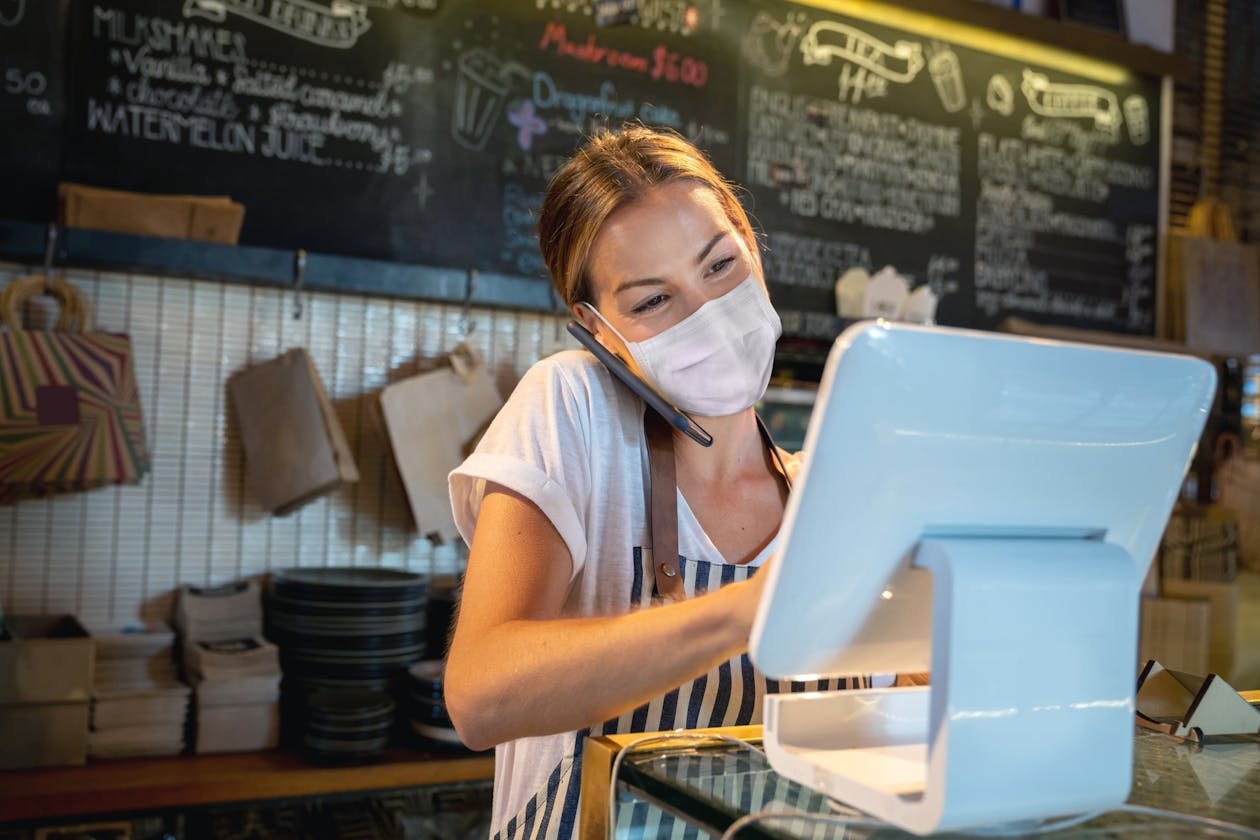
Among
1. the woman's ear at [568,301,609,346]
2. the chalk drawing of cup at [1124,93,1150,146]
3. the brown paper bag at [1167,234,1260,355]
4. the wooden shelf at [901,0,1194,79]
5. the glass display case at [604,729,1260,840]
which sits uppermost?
the wooden shelf at [901,0,1194,79]

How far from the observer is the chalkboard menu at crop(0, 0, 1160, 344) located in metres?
2.65

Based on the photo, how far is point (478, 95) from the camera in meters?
3.05

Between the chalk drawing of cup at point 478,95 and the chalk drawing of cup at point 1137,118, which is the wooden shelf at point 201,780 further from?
the chalk drawing of cup at point 1137,118

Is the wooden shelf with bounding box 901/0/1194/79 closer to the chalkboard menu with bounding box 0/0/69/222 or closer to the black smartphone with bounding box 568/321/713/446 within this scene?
the chalkboard menu with bounding box 0/0/69/222

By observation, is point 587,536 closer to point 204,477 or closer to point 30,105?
point 204,477

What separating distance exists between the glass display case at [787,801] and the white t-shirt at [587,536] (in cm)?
37

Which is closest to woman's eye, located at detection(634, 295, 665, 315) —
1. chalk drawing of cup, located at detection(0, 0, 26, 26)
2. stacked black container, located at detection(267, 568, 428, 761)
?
stacked black container, located at detection(267, 568, 428, 761)

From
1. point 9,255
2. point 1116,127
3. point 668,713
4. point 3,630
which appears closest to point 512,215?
point 9,255

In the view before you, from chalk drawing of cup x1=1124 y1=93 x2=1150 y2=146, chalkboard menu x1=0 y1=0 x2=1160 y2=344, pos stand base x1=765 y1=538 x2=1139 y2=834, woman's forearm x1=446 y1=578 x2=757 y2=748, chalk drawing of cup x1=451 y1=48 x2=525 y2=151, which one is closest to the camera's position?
pos stand base x1=765 y1=538 x2=1139 y2=834

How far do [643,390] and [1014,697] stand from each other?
73cm

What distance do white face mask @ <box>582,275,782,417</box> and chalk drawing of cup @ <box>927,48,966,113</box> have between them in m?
2.79

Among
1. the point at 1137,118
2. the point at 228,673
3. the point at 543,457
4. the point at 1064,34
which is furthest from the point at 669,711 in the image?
the point at 1137,118

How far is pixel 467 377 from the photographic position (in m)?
2.79

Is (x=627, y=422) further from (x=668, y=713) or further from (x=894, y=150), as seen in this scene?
(x=894, y=150)
